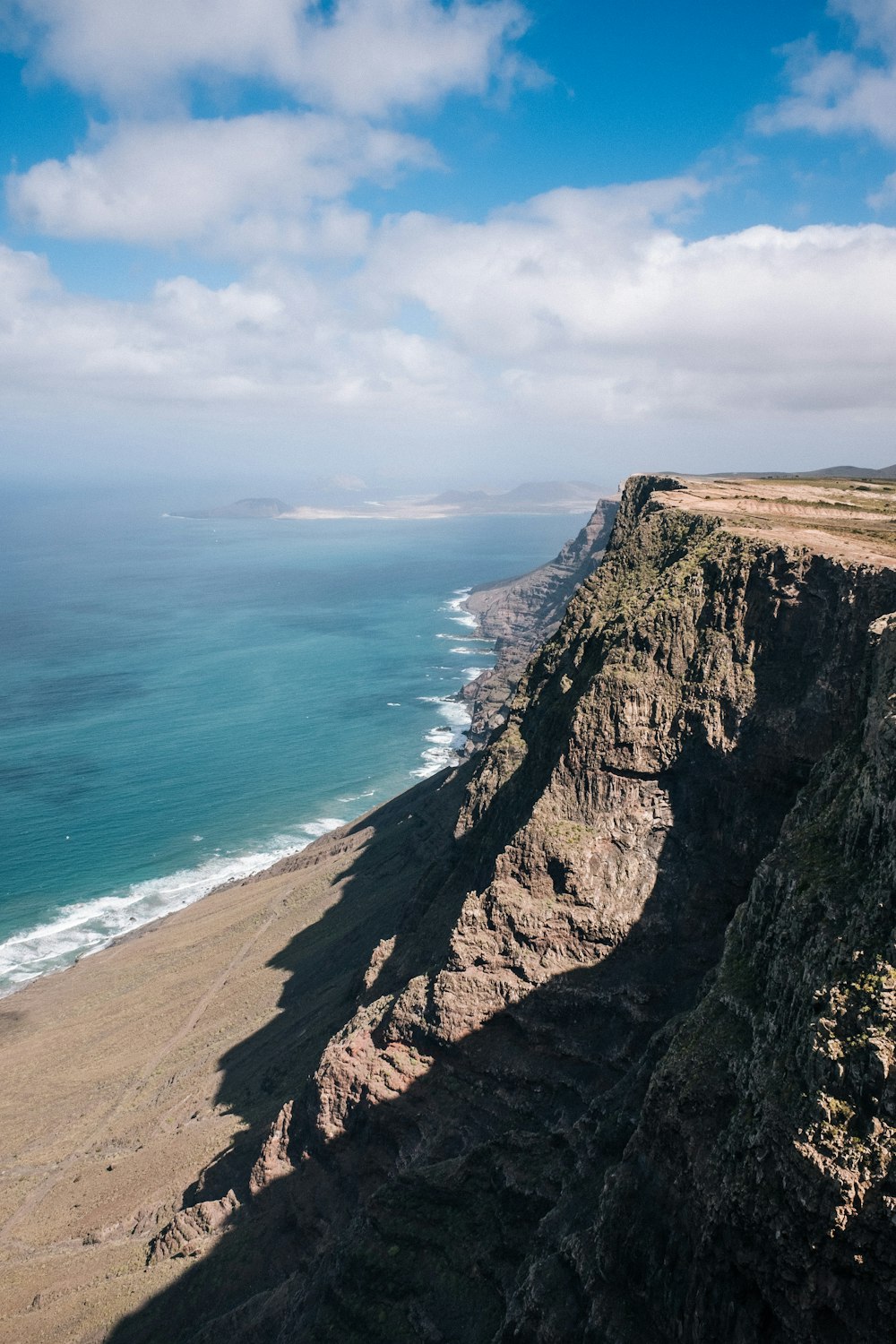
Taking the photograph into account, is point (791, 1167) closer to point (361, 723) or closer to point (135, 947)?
point (135, 947)

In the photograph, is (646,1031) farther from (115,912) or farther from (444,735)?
(444,735)

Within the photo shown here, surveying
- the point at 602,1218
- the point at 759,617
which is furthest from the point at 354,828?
the point at 602,1218

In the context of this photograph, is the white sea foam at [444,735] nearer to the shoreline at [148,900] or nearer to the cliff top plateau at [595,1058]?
the shoreline at [148,900]

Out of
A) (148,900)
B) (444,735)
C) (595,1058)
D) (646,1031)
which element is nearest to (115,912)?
(148,900)

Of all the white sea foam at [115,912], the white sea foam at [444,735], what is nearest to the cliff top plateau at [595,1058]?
the white sea foam at [115,912]

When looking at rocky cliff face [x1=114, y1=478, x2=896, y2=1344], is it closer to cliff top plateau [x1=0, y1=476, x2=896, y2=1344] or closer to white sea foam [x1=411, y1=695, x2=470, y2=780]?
cliff top plateau [x1=0, y1=476, x2=896, y2=1344]

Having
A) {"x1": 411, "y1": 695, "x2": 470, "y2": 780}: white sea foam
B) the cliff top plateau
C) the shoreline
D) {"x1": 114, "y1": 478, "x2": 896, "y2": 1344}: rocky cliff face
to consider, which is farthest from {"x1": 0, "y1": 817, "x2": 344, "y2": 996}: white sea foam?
{"x1": 114, "y1": 478, "x2": 896, "y2": 1344}: rocky cliff face
